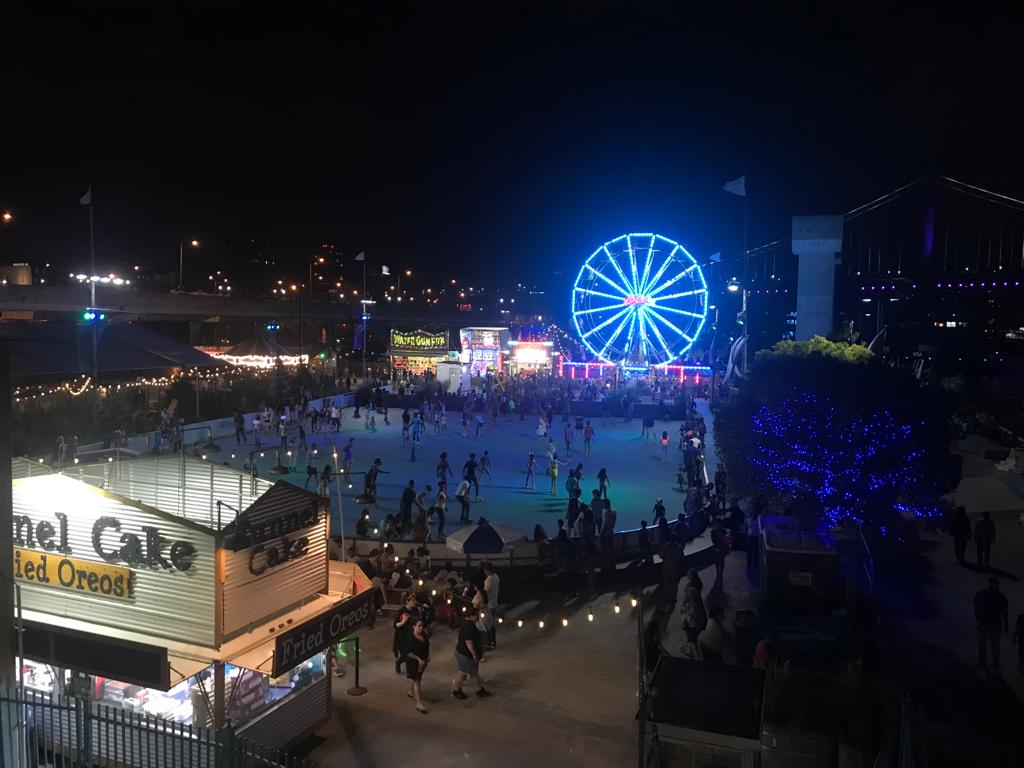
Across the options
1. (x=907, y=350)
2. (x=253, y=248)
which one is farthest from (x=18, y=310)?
(x=253, y=248)

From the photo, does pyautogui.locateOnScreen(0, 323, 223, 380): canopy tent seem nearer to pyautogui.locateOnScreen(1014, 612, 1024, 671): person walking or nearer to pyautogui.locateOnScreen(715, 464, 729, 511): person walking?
pyautogui.locateOnScreen(715, 464, 729, 511): person walking

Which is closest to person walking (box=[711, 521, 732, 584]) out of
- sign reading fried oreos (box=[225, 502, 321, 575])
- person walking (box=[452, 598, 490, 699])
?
person walking (box=[452, 598, 490, 699])

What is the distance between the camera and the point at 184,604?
6391 mm

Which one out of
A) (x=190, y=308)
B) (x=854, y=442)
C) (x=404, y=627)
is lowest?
(x=404, y=627)

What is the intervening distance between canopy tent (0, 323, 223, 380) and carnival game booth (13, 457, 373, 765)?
17.0 m

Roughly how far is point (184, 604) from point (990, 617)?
8.51m

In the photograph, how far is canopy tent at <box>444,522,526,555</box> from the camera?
38.8 ft

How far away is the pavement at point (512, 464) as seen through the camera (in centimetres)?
1761

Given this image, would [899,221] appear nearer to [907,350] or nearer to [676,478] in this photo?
[907,350]

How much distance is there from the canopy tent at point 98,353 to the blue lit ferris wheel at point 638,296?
62.3 feet

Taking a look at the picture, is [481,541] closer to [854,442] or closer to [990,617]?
[990,617]

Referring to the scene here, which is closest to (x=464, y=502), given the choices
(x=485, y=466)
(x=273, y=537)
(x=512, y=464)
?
(x=485, y=466)

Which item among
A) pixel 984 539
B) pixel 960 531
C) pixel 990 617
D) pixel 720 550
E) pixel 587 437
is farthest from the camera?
pixel 587 437

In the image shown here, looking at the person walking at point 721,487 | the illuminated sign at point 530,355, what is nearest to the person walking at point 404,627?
the person walking at point 721,487
